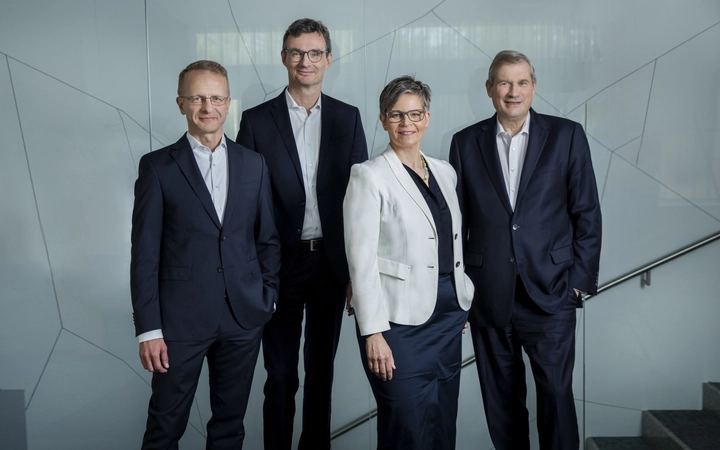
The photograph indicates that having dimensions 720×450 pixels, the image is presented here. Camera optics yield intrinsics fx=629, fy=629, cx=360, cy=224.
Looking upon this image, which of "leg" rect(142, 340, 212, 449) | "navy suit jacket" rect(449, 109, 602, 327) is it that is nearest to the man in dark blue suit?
"navy suit jacket" rect(449, 109, 602, 327)

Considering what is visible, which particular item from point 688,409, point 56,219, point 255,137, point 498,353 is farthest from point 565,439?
point 56,219

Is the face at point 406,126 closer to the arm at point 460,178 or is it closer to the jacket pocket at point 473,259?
the arm at point 460,178

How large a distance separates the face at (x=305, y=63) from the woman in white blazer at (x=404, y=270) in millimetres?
485

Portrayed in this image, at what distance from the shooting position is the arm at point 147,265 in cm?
199

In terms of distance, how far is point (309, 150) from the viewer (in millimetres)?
2521

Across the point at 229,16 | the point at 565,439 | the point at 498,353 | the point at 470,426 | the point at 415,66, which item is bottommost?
the point at 470,426

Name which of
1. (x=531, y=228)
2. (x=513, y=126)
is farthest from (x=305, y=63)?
(x=531, y=228)

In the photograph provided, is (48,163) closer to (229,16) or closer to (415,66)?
(229,16)

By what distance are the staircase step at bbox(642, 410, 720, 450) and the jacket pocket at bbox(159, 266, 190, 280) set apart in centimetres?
227

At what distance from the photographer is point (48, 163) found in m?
3.16

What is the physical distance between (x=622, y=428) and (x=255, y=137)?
240 cm

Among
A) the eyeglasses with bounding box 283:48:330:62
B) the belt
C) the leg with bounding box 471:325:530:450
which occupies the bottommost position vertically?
the leg with bounding box 471:325:530:450

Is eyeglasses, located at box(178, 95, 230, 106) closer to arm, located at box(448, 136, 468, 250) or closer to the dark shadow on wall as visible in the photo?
arm, located at box(448, 136, 468, 250)

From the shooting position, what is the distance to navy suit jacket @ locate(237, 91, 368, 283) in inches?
97.3
